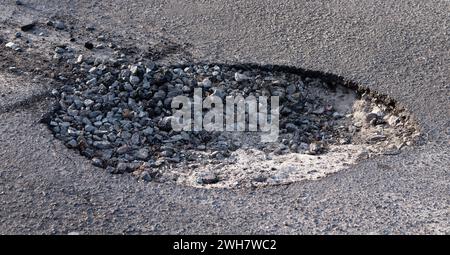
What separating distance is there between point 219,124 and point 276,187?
0.99m

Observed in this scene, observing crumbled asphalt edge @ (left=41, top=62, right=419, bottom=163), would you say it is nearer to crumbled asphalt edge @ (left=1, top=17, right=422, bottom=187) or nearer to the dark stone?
crumbled asphalt edge @ (left=1, top=17, right=422, bottom=187)

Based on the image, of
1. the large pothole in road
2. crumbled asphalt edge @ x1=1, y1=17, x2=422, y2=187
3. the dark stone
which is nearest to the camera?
the large pothole in road

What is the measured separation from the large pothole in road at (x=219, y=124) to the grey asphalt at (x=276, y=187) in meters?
0.13

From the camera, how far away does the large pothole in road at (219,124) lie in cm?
503

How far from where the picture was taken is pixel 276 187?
477 cm

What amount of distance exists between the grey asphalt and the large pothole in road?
0.13m

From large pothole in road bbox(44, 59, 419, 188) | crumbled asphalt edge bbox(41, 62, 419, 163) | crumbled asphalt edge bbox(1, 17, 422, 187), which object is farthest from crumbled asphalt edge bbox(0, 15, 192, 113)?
crumbled asphalt edge bbox(41, 62, 419, 163)

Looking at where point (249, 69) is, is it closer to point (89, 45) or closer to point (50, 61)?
point (89, 45)

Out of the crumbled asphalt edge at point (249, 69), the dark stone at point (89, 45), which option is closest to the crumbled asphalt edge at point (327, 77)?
the crumbled asphalt edge at point (249, 69)

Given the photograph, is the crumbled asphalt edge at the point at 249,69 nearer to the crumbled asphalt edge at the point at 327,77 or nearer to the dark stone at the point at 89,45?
the crumbled asphalt edge at the point at 327,77

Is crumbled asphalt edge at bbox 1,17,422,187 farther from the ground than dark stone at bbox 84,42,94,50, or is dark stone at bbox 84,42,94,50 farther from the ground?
dark stone at bbox 84,42,94,50

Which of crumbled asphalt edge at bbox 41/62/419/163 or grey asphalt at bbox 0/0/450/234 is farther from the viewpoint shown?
crumbled asphalt edge at bbox 41/62/419/163

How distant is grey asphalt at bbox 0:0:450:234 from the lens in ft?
14.4

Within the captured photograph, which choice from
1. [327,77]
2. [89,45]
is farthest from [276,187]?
[89,45]
